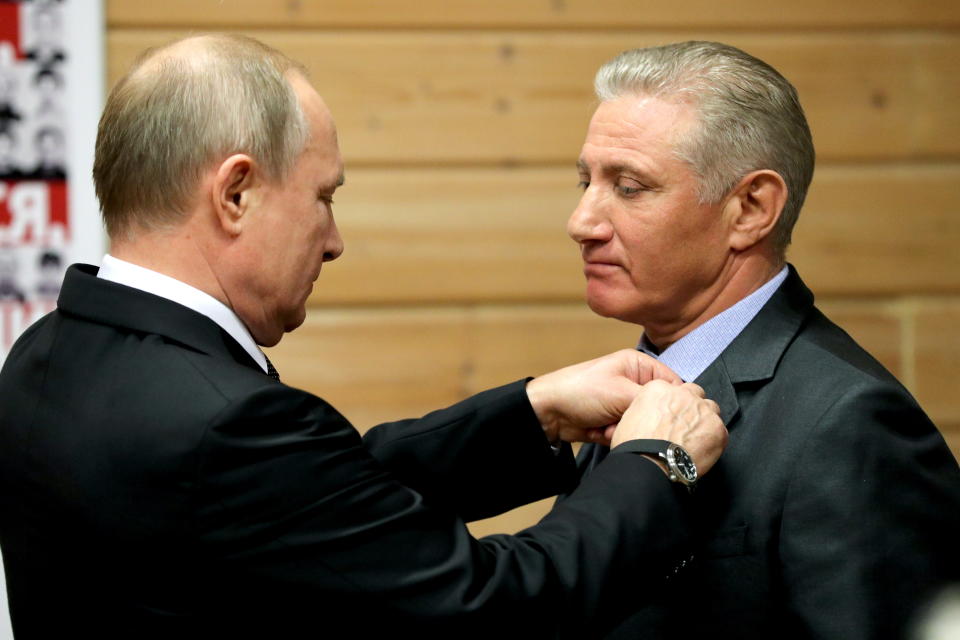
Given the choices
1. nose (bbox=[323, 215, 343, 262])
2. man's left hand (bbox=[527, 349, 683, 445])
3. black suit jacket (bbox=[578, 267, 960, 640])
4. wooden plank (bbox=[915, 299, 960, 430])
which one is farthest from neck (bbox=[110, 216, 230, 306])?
wooden plank (bbox=[915, 299, 960, 430])

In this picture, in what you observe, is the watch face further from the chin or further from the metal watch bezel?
the chin

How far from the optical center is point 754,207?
158cm

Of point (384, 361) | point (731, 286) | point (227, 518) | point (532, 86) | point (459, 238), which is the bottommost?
point (384, 361)

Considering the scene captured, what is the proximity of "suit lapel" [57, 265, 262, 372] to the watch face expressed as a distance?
20.0 inches

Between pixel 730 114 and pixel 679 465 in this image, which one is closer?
pixel 679 465

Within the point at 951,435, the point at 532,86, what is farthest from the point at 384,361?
the point at 951,435

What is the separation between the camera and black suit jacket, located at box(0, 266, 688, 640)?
1.19m

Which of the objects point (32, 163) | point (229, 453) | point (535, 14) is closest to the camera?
point (229, 453)

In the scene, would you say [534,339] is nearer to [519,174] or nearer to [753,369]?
[519,174]

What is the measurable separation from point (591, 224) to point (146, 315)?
64 cm

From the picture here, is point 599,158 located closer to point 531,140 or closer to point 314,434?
point 314,434

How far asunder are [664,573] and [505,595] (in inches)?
8.1

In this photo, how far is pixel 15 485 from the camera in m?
1.30

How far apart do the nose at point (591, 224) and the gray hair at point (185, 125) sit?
0.45 metres
